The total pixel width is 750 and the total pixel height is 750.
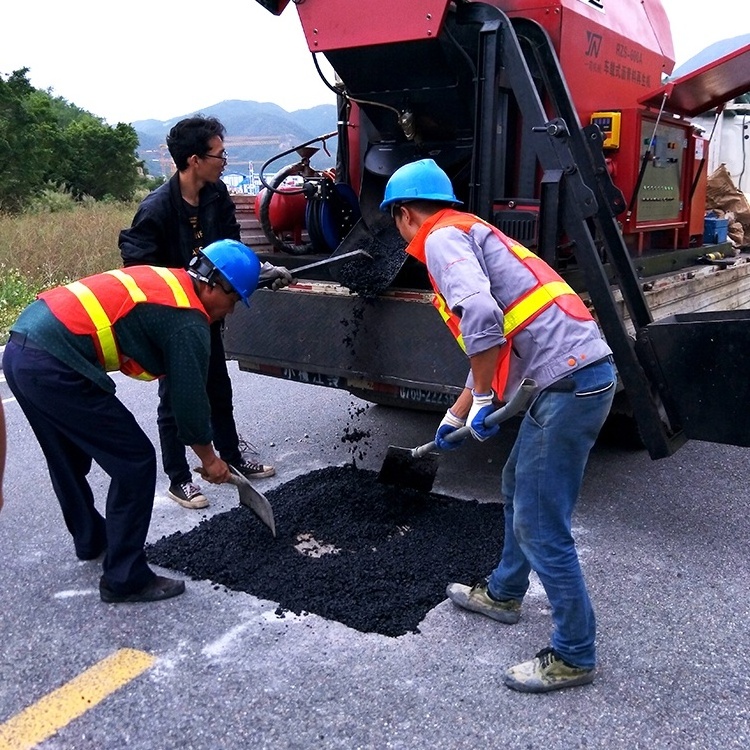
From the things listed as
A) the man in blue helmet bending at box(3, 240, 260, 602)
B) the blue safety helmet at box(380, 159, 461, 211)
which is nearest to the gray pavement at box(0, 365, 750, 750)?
the man in blue helmet bending at box(3, 240, 260, 602)

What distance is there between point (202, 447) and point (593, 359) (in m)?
1.40

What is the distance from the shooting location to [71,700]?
2.29 meters

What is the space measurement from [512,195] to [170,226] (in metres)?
1.67

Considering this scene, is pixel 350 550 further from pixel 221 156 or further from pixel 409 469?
pixel 221 156

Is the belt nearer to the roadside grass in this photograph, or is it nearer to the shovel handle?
the shovel handle

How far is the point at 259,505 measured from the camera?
3234mm

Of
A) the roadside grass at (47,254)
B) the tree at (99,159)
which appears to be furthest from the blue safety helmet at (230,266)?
the tree at (99,159)

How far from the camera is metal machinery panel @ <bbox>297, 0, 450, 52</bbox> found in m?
3.32

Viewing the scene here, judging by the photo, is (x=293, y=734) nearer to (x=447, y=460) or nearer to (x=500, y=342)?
(x=500, y=342)

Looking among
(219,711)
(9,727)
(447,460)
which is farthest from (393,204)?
(447,460)

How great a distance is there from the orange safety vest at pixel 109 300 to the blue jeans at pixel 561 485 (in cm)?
123

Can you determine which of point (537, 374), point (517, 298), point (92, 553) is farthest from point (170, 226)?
point (537, 374)

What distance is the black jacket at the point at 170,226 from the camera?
362cm

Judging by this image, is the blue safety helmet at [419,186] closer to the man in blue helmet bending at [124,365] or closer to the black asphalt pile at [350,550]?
the man in blue helmet bending at [124,365]
